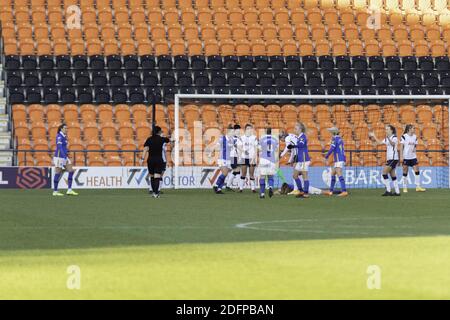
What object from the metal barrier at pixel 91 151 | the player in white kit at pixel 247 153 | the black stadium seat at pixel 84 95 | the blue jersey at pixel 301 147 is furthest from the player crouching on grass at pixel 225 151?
the black stadium seat at pixel 84 95

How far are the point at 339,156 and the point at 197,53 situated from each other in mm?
11372

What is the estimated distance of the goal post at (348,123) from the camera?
3731 centimetres

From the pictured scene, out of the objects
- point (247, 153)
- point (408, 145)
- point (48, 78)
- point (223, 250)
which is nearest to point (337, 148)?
point (247, 153)

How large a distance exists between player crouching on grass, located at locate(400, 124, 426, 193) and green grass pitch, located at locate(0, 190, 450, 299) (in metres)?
8.64

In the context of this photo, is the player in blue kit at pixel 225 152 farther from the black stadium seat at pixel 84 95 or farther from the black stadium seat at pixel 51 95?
the black stadium seat at pixel 51 95

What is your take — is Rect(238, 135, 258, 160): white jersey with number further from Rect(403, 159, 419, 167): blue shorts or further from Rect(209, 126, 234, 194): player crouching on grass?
Rect(403, 159, 419, 167): blue shorts

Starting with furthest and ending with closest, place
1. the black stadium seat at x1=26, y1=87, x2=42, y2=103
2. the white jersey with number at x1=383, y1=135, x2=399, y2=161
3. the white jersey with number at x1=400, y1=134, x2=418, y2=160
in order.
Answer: the black stadium seat at x1=26, y1=87, x2=42, y2=103 < the white jersey with number at x1=400, y1=134, x2=418, y2=160 < the white jersey with number at x1=383, y1=135, x2=399, y2=161

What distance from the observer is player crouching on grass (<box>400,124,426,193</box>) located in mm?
34188

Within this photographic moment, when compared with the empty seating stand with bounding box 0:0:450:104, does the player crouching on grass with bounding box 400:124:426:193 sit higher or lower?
lower

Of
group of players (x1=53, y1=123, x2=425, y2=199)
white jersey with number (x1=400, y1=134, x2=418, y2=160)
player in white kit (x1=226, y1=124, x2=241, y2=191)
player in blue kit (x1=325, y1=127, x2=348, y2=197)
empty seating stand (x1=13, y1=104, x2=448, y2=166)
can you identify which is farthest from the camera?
empty seating stand (x1=13, y1=104, x2=448, y2=166)

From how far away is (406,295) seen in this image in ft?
31.3

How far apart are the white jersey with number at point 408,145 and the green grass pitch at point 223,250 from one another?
28.2ft

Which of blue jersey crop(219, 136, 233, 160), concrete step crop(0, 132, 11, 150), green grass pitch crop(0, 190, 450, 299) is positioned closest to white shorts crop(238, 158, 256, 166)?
blue jersey crop(219, 136, 233, 160)

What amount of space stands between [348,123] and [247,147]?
674 centimetres
